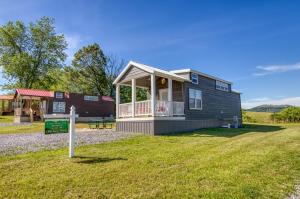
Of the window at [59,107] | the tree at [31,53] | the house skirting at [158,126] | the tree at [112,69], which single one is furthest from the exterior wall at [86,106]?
the house skirting at [158,126]

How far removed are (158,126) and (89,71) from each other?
1162 inches

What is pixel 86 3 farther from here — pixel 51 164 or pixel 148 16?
pixel 51 164

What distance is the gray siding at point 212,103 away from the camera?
1501 cm

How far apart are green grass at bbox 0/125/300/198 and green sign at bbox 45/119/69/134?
72 cm

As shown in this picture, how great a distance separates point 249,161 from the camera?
5.49 m

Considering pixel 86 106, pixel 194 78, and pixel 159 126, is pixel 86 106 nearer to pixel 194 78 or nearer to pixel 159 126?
pixel 194 78

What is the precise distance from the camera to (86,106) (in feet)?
96.3

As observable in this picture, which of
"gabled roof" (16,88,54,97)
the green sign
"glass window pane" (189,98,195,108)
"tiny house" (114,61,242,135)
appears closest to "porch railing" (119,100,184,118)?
"tiny house" (114,61,242,135)

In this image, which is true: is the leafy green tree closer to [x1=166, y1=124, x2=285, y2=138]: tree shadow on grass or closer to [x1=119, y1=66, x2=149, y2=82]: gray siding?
[x1=166, y1=124, x2=285, y2=138]: tree shadow on grass

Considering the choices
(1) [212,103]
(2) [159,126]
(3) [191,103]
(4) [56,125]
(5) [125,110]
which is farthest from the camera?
(1) [212,103]

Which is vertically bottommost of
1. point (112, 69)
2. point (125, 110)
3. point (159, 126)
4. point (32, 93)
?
point (159, 126)

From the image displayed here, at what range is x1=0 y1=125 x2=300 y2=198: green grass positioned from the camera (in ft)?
11.6

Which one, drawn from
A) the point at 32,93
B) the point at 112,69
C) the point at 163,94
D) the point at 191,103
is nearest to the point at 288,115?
the point at 191,103

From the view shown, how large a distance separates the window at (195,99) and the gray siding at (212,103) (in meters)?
0.29
